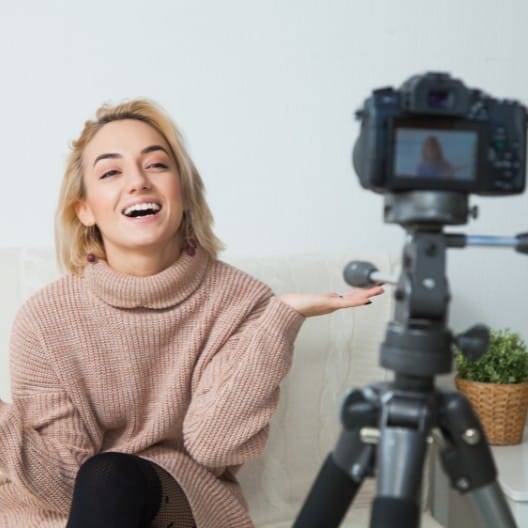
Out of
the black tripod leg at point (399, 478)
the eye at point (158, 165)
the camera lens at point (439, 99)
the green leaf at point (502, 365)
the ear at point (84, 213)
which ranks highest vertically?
the camera lens at point (439, 99)

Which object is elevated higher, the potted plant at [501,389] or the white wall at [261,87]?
the white wall at [261,87]

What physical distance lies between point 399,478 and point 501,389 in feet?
3.34

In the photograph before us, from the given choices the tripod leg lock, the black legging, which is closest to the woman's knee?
the black legging

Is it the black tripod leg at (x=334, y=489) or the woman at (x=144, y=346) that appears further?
the woman at (x=144, y=346)

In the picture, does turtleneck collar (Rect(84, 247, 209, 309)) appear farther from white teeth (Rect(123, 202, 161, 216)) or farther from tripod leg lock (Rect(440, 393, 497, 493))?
tripod leg lock (Rect(440, 393, 497, 493))

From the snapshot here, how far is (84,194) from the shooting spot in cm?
158

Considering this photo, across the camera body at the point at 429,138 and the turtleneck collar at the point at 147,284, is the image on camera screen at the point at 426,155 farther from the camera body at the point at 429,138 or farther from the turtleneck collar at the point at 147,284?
the turtleneck collar at the point at 147,284

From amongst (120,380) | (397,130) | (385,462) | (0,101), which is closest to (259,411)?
(120,380)

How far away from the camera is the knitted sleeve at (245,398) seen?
145 cm

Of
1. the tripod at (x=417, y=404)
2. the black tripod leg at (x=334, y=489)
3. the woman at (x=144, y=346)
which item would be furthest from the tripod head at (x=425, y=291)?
the woman at (x=144, y=346)

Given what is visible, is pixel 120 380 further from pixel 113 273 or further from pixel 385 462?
pixel 385 462

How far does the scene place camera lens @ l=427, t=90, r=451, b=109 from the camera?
851mm

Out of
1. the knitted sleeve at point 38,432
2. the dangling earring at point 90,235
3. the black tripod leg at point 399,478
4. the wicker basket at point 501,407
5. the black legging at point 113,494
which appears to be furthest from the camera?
the wicker basket at point 501,407

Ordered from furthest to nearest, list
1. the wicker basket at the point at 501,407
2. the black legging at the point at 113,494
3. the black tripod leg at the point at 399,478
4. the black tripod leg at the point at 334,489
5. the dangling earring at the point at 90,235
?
the wicker basket at the point at 501,407 → the dangling earring at the point at 90,235 → the black legging at the point at 113,494 → the black tripod leg at the point at 334,489 → the black tripod leg at the point at 399,478
